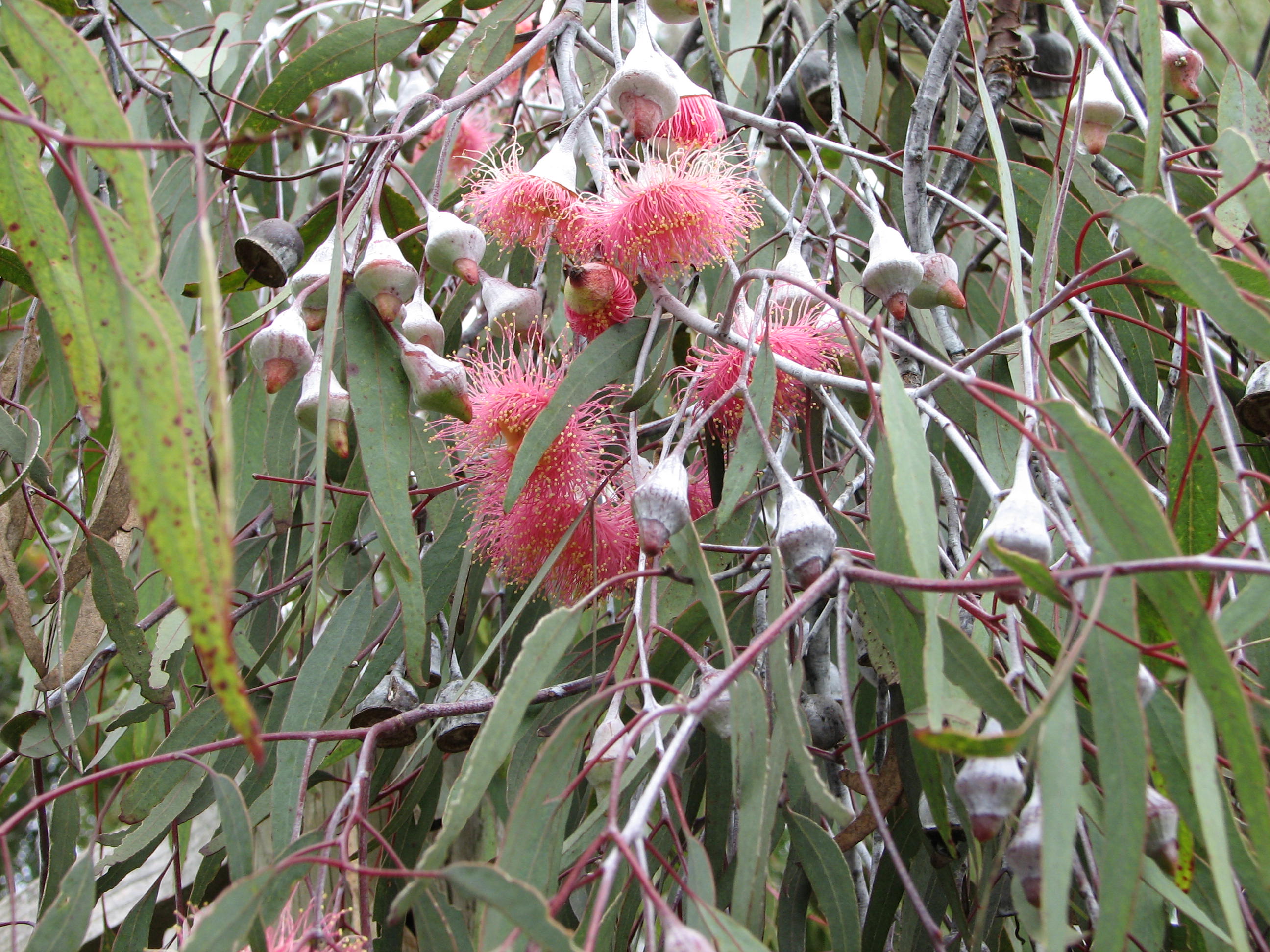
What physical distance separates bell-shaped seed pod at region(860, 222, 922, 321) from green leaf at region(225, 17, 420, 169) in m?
0.66

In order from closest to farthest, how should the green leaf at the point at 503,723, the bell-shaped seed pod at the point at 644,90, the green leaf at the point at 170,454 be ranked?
the green leaf at the point at 170,454, the green leaf at the point at 503,723, the bell-shaped seed pod at the point at 644,90

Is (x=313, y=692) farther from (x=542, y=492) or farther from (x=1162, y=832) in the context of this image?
(x=1162, y=832)

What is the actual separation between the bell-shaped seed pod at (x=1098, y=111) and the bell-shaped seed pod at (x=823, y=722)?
57 centimetres

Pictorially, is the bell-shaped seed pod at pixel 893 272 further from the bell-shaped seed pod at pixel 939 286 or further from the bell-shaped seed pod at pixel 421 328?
the bell-shaped seed pod at pixel 421 328

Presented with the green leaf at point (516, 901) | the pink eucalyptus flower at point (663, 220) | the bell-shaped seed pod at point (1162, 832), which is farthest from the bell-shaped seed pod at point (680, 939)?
the pink eucalyptus flower at point (663, 220)

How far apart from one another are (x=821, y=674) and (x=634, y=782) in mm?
356

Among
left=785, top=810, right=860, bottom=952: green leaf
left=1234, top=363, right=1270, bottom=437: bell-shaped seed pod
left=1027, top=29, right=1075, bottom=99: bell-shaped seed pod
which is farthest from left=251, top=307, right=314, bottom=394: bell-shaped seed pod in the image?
left=1027, top=29, right=1075, bottom=99: bell-shaped seed pod

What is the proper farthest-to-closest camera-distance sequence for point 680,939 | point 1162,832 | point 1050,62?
point 1050,62 < point 1162,832 < point 680,939

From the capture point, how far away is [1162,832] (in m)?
0.59

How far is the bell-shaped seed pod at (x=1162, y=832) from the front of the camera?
59cm

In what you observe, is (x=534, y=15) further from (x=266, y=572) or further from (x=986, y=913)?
(x=986, y=913)

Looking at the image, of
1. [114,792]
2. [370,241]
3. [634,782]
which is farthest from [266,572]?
[634,782]

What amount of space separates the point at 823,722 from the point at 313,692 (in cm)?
48

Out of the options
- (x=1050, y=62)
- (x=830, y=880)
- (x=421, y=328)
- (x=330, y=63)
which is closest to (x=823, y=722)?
(x=830, y=880)
